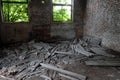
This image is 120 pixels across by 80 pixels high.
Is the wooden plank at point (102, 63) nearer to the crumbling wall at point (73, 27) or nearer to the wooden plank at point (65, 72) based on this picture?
the wooden plank at point (65, 72)

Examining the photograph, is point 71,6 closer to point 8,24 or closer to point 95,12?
point 95,12

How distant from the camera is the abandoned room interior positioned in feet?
11.1

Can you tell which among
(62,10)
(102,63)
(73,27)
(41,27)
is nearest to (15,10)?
(41,27)

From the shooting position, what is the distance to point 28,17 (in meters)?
6.14

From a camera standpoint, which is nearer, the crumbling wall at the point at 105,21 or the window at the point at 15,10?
the crumbling wall at the point at 105,21

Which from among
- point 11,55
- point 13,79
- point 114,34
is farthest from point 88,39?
point 13,79

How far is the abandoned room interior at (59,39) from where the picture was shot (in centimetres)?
340

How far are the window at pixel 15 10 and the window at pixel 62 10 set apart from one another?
1400 mm

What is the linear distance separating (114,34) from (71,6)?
110 inches

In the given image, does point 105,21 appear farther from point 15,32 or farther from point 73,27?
point 15,32

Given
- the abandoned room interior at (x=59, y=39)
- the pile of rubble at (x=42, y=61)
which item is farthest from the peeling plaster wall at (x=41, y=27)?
the pile of rubble at (x=42, y=61)

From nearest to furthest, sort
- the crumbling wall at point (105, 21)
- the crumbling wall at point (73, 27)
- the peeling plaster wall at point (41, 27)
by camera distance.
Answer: the crumbling wall at point (105, 21)
the peeling plaster wall at point (41, 27)
the crumbling wall at point (73, 27)

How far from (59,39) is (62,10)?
1.46 m

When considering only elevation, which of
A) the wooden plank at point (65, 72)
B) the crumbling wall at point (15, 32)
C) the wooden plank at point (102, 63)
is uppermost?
the crumbling wall at point (15, 32)
